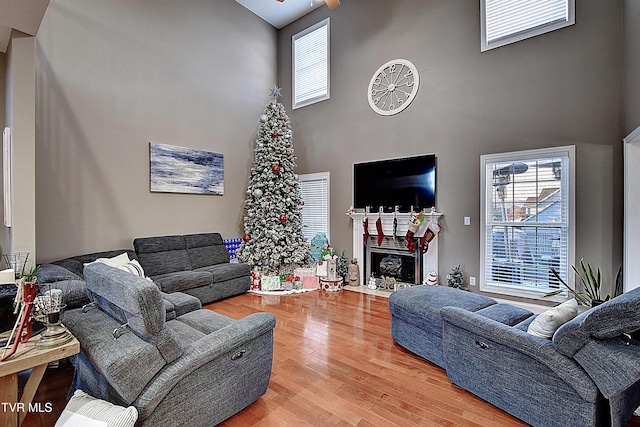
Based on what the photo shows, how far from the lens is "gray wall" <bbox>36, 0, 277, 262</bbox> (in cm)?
386

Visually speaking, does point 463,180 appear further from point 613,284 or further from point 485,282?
point 613,284

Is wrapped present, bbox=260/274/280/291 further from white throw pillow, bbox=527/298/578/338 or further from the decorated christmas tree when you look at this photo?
white throw pillow, bbox=527/298/578/338

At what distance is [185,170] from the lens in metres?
5.17

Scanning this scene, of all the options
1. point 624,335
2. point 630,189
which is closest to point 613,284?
point 630,189

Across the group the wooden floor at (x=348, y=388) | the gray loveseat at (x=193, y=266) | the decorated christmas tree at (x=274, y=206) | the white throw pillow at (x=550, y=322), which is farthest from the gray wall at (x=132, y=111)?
the white throw pillow at (x=550, y=322)

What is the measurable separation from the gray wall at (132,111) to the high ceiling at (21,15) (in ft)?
4.33

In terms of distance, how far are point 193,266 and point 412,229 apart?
356cm

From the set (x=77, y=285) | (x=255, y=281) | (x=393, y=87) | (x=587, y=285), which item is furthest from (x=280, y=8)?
(x=587, y=285)

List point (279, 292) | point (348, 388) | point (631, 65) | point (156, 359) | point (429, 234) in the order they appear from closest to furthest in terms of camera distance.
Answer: point (156, 359) → point (348, 388) → point (631, 65) → point (429, 234) → point (279, 292)

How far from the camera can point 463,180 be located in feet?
14.8

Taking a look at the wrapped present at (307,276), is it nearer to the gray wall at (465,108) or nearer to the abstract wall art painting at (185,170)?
the gray wall at (465,108)

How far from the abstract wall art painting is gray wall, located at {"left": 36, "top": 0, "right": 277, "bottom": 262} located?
11cm

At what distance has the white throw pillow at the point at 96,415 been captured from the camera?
1.44 m

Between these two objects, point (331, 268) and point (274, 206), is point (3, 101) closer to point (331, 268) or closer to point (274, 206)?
point (274, 206)
